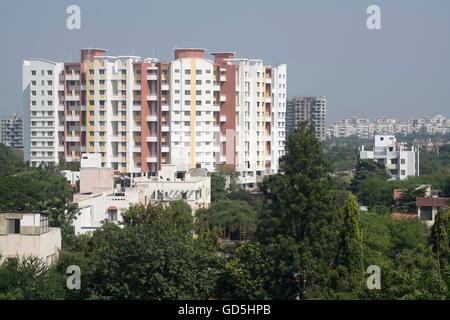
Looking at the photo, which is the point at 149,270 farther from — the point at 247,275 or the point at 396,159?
the point at 396,159

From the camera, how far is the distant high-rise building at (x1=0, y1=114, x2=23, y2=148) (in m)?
39.0

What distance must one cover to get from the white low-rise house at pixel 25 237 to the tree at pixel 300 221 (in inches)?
88.3

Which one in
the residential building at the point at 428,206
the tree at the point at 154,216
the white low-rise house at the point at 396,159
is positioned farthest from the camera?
the white low-rise house at the point at 396,159

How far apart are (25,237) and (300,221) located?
2.66m

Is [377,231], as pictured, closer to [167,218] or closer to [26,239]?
[167,218]

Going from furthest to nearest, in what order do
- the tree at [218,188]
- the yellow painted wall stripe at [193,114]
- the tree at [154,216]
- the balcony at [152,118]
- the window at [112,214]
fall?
the balcony at [152,118] → the yellow painted wall stripe at [193,114] → the tree at [218,188] → the window at [112,214] → the tree at [154,216]

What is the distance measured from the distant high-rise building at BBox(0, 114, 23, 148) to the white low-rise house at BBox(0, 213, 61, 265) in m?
28.7

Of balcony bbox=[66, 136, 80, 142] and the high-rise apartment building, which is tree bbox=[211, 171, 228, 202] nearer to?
the high-rise apartment building

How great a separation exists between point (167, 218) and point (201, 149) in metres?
12.5

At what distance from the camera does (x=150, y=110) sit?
24234 mm

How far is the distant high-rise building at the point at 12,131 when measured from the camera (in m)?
39.0

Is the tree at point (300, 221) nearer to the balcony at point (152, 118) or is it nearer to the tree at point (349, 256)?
the tree at point (349, 256)

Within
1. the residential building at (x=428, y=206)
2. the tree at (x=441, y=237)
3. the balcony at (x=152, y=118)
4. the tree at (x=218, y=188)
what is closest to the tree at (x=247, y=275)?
the tree at (x=441, y=237)

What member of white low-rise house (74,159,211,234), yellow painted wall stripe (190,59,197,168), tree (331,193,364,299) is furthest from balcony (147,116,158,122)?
tree (331,193,364,299)
